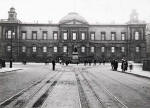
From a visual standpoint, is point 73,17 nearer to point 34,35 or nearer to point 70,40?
point 70,40

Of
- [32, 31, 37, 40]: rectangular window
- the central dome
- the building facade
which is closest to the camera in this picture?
the building facade

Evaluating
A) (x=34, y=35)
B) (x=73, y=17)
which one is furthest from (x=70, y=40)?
(x=34, y=35)

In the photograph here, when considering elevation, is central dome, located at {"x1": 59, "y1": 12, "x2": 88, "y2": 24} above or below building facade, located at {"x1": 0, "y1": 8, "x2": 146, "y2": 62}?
above

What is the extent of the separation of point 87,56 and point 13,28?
71.9 feet

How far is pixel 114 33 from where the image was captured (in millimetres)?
71000

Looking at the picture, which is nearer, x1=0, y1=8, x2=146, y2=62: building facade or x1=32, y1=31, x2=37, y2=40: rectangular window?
x1=0, y1=8, x2=146, y2=62: building facade

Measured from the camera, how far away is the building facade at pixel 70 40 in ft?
224

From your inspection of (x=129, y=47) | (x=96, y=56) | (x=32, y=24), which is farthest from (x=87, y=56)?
(x=32, y=24)

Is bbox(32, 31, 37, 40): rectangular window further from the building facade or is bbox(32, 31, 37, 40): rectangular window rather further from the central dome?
the central dome

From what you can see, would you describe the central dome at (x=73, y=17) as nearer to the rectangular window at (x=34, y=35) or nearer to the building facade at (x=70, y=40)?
the building facade at (x=70, y=40)

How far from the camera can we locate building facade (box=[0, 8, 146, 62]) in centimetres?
6819

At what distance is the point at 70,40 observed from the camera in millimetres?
68188

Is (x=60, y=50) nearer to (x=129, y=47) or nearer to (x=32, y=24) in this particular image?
(x=32, y=24)

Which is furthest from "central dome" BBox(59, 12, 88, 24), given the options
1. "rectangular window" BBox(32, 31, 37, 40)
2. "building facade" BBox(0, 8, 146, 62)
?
"rectangular window" BBox(32, 31, 37, 40)
